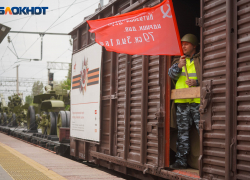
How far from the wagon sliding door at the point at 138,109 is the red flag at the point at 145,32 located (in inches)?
26.8

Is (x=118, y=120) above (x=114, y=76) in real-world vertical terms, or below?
below

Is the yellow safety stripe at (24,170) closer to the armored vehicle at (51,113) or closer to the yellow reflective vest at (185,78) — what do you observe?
the yellow reflective vest at (185,78)

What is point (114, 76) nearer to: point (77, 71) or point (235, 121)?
point (77, 71)

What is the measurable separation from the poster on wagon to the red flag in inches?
93.3

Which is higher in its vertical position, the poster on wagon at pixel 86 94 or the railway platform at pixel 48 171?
the poster on wagon at pixel 86 94

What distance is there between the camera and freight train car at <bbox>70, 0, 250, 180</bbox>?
3871 mm

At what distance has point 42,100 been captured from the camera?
57.9 ft

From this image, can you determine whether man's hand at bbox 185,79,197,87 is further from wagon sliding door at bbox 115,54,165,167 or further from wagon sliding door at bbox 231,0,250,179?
wagon sliding door at bbox 231,0,250,179

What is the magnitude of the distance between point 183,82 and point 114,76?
2097 mm

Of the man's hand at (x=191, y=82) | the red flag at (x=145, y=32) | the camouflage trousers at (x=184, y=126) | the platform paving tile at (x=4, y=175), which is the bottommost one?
the platform paving tile at (x=4, y=175)

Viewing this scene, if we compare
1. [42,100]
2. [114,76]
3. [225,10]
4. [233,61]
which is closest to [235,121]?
[233,61]

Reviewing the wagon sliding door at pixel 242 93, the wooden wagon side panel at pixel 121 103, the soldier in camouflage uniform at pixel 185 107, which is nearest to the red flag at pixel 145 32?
the soldier in camouflage uniform at pixel 185 107

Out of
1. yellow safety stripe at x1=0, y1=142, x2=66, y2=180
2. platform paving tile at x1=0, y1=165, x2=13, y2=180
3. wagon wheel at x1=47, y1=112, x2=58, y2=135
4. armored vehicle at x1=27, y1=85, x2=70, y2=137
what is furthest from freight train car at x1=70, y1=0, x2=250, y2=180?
wagon wheel at x1=47, y1=112, x2=58, y2=135

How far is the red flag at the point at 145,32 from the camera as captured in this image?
4676mm
